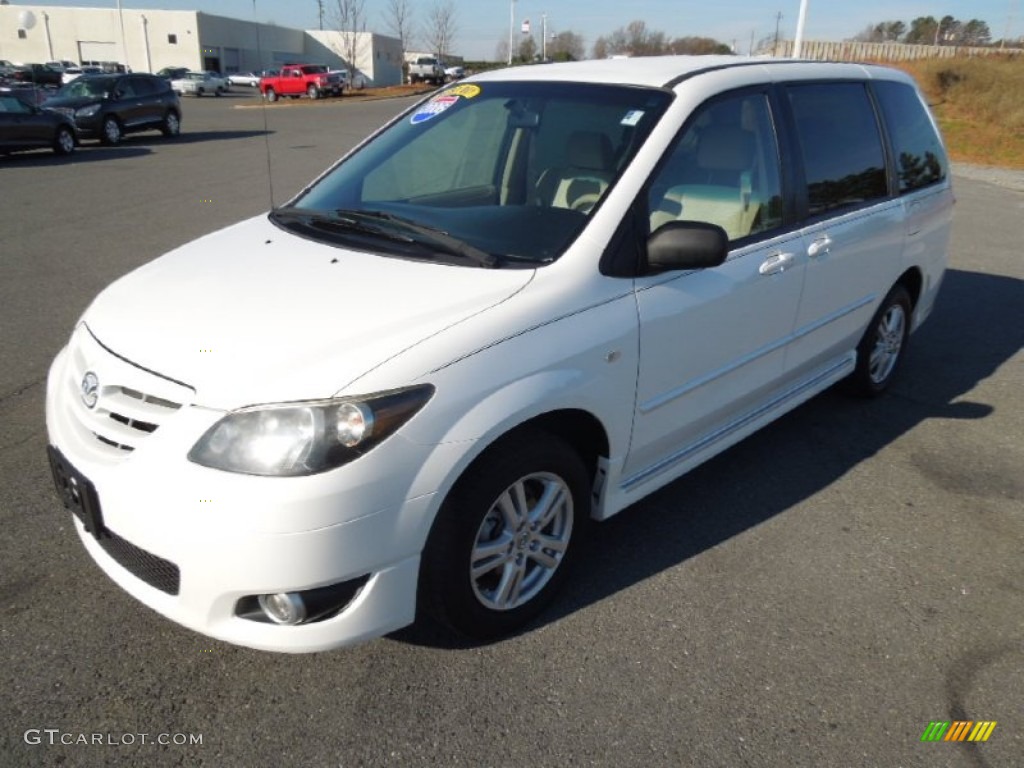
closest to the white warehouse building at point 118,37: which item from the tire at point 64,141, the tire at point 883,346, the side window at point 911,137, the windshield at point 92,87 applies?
the windshield at point 92,87

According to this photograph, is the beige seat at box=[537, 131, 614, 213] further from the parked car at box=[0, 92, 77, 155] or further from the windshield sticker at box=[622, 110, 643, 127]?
the parked car at box=[0, 92, 77, 155]

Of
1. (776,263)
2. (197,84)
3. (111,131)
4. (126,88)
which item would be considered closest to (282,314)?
(776,263)

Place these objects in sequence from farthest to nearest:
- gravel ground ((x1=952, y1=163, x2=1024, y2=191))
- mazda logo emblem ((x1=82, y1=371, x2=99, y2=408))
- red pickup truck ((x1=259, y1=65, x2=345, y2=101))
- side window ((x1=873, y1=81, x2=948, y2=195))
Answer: red pickup truck ((x1=259, y1=65, x2=345, y2=101)) → gravel ground ((x1=952, y1=163, x2=1024, y2=191)) → side window ((x1=873, y1=81, x2=948, y2=195)) → mazda logo emblem ((x1=82, y1=371, x2=99, y2=408))

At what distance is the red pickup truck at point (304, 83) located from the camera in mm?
45375

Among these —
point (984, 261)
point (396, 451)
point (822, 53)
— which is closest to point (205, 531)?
point (396, 451)

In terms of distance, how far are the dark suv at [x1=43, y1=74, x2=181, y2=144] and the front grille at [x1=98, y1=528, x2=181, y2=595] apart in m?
19.9

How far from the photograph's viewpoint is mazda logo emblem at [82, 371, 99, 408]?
99.3 inches

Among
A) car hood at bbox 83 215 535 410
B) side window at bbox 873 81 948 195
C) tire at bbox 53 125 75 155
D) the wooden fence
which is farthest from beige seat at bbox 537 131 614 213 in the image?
the wooden fence

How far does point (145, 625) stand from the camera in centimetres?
279

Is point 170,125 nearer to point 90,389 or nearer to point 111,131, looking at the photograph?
point 111,131

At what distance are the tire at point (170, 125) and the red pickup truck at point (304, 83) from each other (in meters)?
24.1

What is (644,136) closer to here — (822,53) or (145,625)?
(145,625)

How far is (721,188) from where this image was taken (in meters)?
3.43

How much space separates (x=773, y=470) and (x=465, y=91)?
93.9 inches
